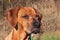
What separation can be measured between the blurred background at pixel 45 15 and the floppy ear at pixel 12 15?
0.03 meters

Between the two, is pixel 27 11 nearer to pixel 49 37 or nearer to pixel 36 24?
pixel 36 24

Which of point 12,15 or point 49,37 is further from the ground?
point 12,15

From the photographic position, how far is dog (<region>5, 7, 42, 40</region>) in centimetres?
226

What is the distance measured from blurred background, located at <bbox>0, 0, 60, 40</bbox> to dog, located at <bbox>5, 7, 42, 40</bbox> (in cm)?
4

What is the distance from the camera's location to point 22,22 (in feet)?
7.42

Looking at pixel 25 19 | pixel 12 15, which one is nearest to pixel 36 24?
pixel 25 19

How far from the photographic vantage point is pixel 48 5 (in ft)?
7.75

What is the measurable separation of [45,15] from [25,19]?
0.20 meters

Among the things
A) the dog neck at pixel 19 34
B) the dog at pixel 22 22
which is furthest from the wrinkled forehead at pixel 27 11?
the dog neck at pixel 19 34

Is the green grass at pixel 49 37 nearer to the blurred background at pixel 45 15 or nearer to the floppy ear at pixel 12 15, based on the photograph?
the blurred background at pixel 45 15

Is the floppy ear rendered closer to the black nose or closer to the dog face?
the dog face

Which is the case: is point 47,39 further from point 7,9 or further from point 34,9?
point 7,9

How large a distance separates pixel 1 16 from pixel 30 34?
304mm

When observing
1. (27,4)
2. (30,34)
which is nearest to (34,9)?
(27,4)
